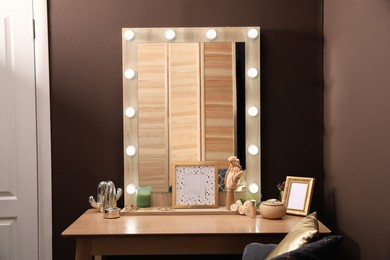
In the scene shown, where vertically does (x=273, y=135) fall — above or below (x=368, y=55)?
below

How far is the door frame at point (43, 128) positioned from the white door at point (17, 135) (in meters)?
0.03

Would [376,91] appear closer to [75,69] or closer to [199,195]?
[199,195]

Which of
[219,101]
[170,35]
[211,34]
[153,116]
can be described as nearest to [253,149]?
[219,101]

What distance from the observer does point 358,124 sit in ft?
6.23

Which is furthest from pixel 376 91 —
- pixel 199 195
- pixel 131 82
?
pixel 131 82

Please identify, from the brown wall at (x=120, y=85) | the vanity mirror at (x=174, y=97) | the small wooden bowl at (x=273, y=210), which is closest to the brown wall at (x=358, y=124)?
the brown wall at (x=120, y=85)

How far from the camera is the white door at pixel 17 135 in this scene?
2.38 metres

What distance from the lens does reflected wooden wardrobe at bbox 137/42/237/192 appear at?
92.7 inches

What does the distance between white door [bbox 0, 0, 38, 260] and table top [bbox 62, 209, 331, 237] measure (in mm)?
461

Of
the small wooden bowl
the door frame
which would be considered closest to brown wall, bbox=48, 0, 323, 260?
the door frame

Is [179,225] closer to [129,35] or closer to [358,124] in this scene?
[358,124]

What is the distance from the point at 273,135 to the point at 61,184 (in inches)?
52.8

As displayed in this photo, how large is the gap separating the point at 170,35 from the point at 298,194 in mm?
1187

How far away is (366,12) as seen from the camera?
1.81 metres
